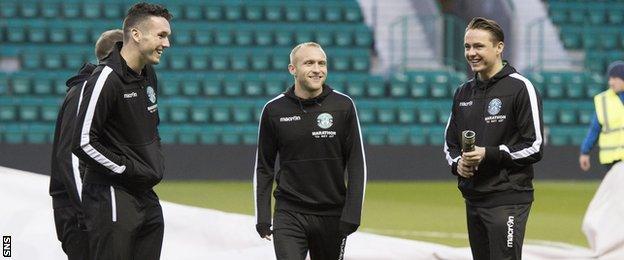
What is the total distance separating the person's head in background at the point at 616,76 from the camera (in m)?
11.7

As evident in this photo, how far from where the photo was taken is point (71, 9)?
2236 cm

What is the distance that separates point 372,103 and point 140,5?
16059 mm

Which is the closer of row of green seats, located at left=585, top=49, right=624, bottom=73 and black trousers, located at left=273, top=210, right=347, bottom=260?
black trousers, located at left=273, top=210, right=347, bottom=260

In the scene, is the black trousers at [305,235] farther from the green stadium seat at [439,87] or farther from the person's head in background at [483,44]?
the green stadium seat at [439,87]

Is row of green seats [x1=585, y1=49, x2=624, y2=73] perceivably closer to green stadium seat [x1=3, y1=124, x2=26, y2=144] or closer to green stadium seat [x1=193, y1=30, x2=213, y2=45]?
green stadium seat [x1=193, y1=30, x2=213, y2=45]

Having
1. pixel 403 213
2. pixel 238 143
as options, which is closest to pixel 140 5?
pixel 403 213

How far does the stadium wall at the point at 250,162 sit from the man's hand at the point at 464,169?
13.0m

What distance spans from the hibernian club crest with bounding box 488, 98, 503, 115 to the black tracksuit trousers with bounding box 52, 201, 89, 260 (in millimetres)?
2099

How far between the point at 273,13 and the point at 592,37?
624 centimetres

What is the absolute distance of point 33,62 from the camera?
847 inches

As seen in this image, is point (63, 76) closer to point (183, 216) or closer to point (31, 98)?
point (31, 98)

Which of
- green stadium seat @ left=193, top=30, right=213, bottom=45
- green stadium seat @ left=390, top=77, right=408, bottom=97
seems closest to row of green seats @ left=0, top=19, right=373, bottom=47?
green stadium seat @ left=193, top=30, right=213, bottom=45

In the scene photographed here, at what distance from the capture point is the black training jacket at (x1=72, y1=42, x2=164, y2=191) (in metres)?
5.34

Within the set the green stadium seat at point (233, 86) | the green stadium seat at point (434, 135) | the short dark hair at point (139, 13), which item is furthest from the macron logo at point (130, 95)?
the green stadium seat at point (233, 86)
